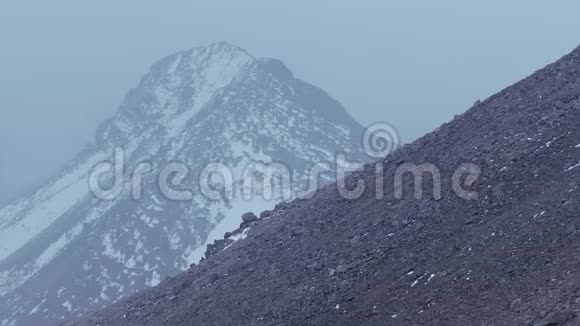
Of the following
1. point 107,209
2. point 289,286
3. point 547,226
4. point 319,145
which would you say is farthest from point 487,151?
point 319,145

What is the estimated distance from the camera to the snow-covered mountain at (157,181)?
100875mm

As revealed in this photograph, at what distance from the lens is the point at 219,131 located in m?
137

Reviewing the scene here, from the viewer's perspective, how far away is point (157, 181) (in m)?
122

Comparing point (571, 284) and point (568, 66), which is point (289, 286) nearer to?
point (571, 284)

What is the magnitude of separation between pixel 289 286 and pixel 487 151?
19.6 feet

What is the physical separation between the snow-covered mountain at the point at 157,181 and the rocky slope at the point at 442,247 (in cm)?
6706

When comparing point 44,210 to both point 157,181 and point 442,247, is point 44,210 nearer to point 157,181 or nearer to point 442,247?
point 157,181

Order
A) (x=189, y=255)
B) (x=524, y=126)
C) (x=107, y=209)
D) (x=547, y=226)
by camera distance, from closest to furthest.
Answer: (x=547, y=226)
(x=524, y=126)
(x=189, y=255)
(x=107, y=209)

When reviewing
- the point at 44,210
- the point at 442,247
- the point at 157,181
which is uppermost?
the point at 44,210

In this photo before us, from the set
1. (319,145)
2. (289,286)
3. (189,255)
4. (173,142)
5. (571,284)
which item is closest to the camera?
(571,284)

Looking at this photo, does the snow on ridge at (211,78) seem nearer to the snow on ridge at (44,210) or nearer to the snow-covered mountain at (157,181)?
the snow-covered mountain at (157,181)

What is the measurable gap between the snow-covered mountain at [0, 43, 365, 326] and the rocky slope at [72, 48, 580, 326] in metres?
67.1

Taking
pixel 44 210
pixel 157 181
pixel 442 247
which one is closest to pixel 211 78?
pixel 44 210

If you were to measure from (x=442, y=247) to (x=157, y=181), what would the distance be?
106 m
